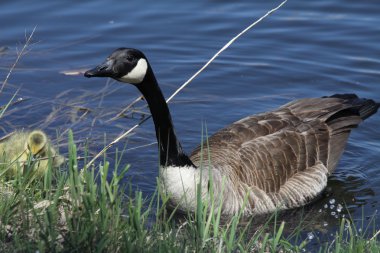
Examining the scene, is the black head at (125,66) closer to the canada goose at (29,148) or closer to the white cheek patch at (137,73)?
the white cheek patch at (137,73)

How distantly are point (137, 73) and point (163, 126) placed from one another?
2.14 ft

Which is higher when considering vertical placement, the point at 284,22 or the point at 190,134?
the point at 284,22

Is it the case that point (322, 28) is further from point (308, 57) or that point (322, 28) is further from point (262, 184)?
point (262, 184)

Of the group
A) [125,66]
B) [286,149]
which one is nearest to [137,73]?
[125,66]

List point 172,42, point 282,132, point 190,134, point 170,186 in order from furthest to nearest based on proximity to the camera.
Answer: point 172,42 < point 190,134 < point 282,132 < point 170,186

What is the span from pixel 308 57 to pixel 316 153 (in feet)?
8.70

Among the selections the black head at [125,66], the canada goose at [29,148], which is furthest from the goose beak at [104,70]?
the canada goose at [29,148]

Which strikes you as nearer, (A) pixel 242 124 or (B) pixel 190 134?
(A) pixel 242 124

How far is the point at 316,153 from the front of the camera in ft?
26.9

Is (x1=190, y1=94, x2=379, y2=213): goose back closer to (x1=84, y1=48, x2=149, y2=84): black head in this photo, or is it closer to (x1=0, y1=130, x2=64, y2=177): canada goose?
(x1=84, y1=48, x2=149, y2=84): black head

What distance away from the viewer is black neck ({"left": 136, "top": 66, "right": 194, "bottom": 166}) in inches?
270

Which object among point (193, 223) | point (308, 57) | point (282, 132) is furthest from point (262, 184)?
point (308, 57)

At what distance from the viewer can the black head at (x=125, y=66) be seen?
20.8 ft

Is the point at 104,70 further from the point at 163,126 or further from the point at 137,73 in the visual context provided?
the point at 163,126
